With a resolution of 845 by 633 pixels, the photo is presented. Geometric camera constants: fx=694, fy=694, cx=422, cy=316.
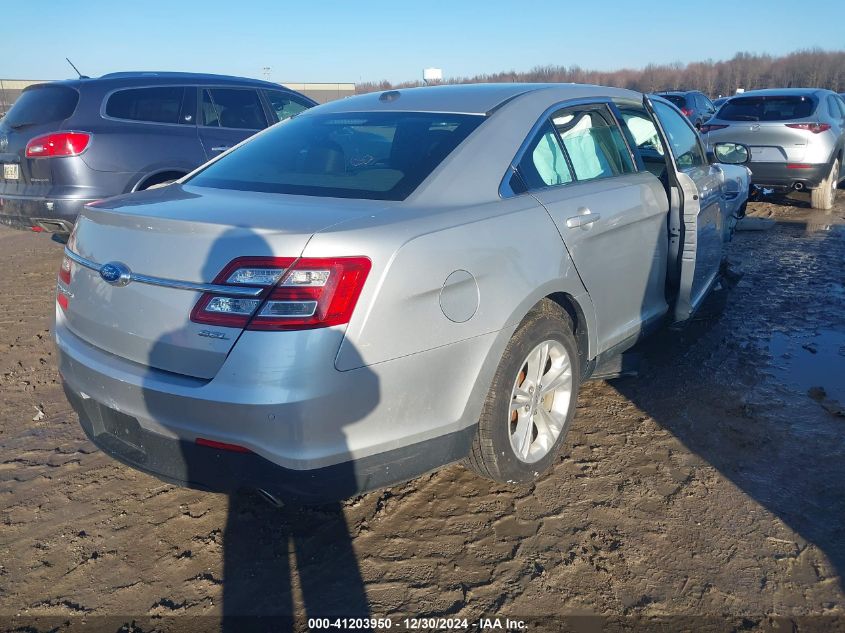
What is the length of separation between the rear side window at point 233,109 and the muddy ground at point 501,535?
378 cm

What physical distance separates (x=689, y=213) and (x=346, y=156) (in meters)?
2.06

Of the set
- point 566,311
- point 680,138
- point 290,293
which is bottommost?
point 566,311

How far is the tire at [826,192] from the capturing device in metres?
9.77

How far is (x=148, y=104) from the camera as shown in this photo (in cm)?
644

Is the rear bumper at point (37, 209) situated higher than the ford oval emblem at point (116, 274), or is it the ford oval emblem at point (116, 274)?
the ford oval emblem at point (116, 274)

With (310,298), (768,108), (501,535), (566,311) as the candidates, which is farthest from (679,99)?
(310,298)

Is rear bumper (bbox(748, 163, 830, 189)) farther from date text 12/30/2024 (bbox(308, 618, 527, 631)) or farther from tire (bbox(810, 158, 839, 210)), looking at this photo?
date text 12/30/2024 (bbox(308, 618, 527, 631))

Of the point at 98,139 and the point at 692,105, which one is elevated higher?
the point at 98,139

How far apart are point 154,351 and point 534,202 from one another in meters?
1.60

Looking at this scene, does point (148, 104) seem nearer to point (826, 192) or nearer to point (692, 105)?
point (826, 192)

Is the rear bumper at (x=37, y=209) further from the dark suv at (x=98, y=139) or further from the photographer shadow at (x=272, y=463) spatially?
the photographer shadow at (x=272, y=463)

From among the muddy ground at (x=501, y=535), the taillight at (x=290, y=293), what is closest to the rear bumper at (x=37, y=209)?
the muddy ground at (x=501, y=535)

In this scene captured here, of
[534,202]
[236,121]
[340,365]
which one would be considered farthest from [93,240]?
[236,121]

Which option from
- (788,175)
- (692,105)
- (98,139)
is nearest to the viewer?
(98,139)
